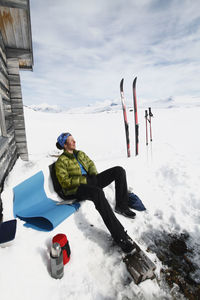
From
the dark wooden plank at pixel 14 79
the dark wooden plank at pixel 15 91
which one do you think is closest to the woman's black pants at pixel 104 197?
the dark wooden plank at pixel 15 91

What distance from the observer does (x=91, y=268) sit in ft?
7.25

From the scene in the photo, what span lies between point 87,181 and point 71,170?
398mm

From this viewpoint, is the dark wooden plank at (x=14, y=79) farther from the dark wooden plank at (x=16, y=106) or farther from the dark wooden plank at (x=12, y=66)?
the dark wooden plank at (x=16, y=106)

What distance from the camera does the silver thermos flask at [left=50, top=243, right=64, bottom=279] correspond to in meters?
1.91

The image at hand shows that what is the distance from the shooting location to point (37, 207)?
325 centimetres

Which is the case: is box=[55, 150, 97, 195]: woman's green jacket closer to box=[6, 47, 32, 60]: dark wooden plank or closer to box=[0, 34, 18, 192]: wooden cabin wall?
box=[0, 34, 18, 192]: wooden cabin wall

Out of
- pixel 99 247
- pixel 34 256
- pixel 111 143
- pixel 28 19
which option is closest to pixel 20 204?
pixel 34 256

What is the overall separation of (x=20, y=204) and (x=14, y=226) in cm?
91

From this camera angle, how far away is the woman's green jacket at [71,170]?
→ 312 centimetres

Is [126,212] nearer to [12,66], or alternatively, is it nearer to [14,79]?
[14,79]

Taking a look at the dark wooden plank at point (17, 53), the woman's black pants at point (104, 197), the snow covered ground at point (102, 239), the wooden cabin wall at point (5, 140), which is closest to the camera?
the snow covered ground at point (102, 239)

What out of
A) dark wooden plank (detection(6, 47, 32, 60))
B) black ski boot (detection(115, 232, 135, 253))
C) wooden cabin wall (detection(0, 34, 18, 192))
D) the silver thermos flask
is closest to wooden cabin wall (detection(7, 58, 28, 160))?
dark wooden plank (detection(6, 47, 32, 60))

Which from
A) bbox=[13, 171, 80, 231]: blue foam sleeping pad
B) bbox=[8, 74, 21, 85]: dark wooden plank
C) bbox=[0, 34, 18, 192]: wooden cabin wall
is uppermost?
bbox=[8, 74, 21, 85]: dark wooden plank

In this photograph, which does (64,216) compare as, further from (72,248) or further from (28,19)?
(28,19)
